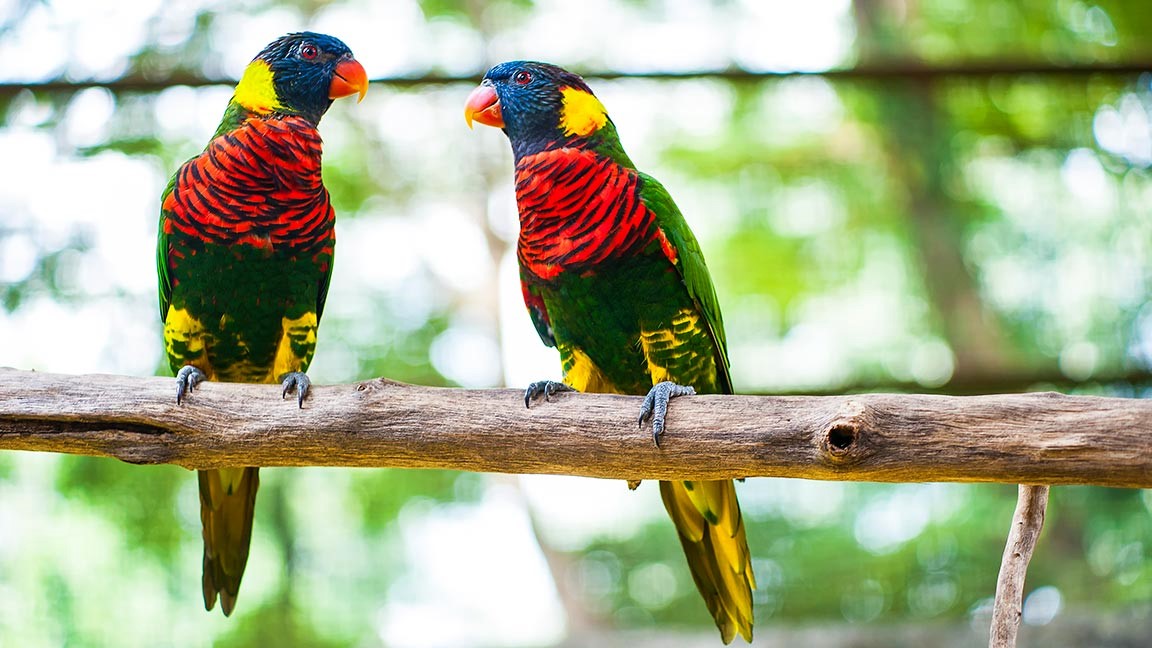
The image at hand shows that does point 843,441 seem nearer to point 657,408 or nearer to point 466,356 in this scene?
point 657,408

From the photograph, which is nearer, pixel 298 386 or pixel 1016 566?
pixel 1016 566

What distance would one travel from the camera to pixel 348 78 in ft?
7.92

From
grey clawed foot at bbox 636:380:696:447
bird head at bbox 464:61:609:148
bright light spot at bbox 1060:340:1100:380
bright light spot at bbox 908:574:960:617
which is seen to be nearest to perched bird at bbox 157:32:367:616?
bird head at bbox 464:61:609:148

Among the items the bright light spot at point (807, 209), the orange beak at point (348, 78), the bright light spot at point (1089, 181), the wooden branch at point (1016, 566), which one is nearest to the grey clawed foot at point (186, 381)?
the orange beak at point (348, 78)

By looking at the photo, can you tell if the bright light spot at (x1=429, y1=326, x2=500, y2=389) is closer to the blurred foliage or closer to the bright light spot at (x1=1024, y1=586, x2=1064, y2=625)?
the blurred foliage

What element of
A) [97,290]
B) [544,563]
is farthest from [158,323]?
[544,563]

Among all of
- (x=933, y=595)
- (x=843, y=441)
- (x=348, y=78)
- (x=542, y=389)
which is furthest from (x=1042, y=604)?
(x=348, y=78)

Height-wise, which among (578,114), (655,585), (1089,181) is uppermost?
(578,114)

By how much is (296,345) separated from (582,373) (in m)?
0.77

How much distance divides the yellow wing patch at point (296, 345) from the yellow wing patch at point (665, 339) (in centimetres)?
89

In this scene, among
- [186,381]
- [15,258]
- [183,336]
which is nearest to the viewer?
[186,381]

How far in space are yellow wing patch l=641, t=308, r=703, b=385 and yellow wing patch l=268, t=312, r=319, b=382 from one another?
89 centimetres

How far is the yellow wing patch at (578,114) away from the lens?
7.85 ft

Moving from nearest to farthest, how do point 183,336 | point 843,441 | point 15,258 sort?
1. point 843,441
2. point 183,336
3. point 15,258
